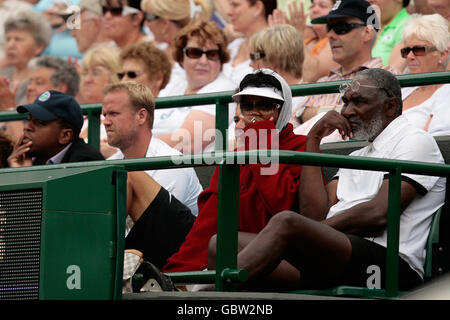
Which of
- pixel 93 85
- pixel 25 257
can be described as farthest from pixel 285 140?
pixel 93 85

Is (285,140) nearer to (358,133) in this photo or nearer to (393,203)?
(358,133)

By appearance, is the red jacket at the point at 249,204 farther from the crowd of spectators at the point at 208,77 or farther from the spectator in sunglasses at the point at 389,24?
the spectator in sunglasses at the point at 389,24

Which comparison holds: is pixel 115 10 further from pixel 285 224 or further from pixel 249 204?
pixel 285 224

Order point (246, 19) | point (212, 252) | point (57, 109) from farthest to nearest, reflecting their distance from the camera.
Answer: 1. point (246, 19)
2. point (57, 109)
3. point (212, 252)

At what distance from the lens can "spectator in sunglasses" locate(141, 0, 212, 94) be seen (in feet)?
33.8

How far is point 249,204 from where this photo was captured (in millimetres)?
5652

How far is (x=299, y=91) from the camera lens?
23.1ft

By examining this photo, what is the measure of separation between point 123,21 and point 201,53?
8.49ft

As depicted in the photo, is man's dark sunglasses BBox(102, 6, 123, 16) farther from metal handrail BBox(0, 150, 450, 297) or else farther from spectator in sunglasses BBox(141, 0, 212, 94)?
metal handrail BBox(0, 150, 450, 297)

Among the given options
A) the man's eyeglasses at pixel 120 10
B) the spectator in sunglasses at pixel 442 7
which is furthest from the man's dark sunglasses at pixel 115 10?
the spectator in sunglasses at pixel 442 7

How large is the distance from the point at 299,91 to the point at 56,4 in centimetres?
620

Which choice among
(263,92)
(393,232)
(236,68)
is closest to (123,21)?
(236,68)

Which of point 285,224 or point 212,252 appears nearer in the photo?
point 285,224

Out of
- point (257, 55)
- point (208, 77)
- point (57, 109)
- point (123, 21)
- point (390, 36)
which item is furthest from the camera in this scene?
point (123, 21)
